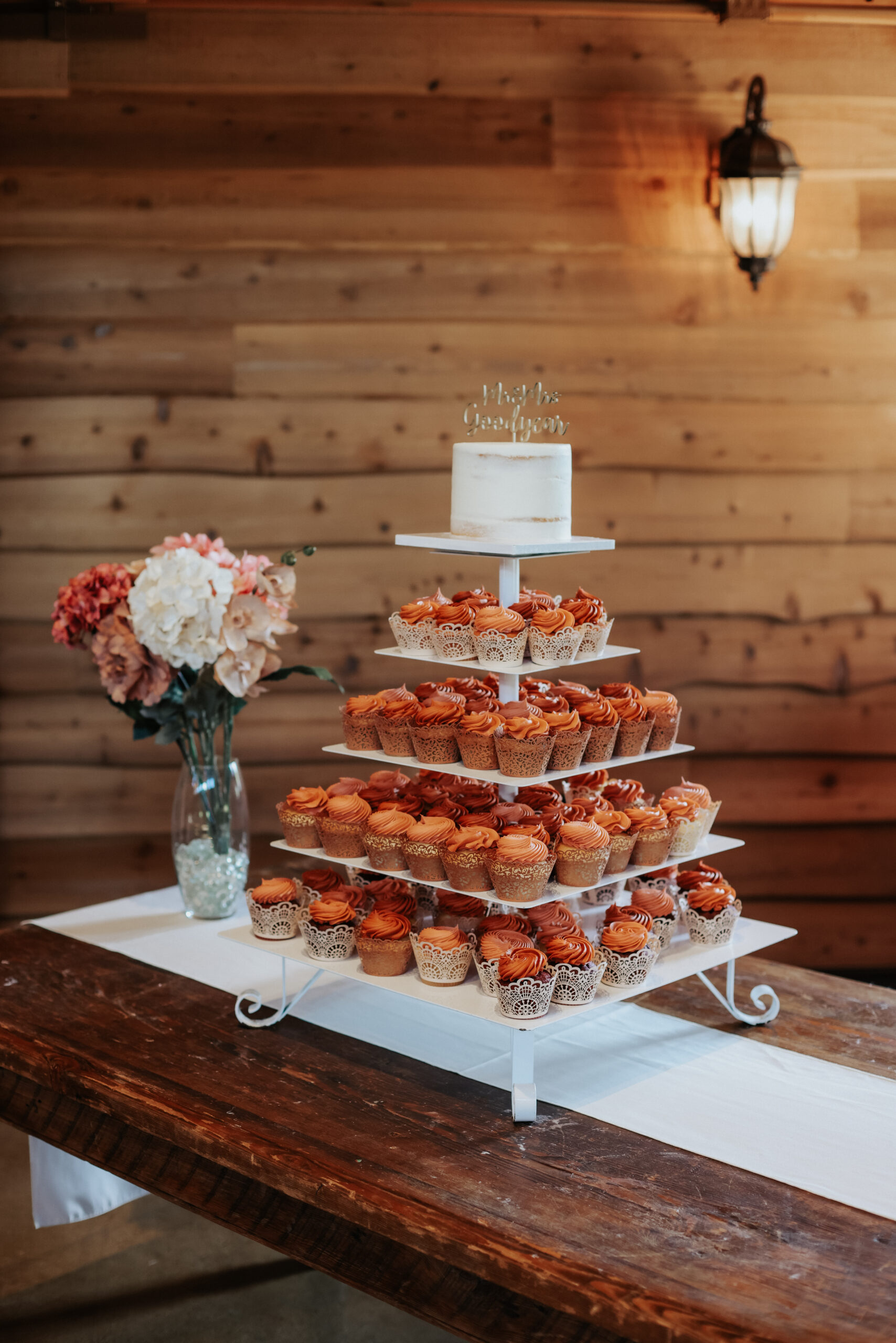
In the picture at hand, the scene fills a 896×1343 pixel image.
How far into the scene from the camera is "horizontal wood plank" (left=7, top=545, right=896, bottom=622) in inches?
127

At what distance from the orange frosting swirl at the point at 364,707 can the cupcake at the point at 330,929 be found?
247 millimetres

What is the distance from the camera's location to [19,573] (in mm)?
3227

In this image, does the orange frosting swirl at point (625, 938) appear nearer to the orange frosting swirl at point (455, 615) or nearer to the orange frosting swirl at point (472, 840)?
the orange frosting swirl at point (472, 840)

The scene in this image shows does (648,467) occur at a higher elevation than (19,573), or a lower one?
higher

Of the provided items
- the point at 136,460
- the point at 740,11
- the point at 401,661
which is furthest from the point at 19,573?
the point at 740,11

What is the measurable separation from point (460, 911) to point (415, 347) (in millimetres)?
1887

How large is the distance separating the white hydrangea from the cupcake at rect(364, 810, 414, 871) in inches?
17.8

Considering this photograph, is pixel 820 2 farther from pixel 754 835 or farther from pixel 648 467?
pixel 754 835

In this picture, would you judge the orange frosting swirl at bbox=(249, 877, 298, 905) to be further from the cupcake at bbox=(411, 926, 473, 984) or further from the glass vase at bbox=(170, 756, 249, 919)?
the glass vase at bbox=(170, 756, 249, 919)

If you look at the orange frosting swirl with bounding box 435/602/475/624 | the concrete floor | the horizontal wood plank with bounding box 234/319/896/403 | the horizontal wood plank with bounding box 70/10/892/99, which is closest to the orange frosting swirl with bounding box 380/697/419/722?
the orange frosting swirl with bounding box 435/602/475/624

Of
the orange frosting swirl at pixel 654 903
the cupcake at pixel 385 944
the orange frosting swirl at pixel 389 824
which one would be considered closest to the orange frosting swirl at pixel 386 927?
the cupcake at pixel 385 944

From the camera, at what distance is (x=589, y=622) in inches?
67.2

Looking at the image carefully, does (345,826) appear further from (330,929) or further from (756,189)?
(756,189)

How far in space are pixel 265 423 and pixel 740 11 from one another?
1531 millimetres
